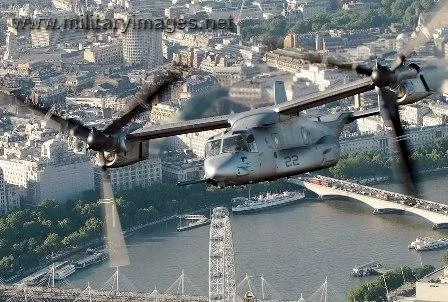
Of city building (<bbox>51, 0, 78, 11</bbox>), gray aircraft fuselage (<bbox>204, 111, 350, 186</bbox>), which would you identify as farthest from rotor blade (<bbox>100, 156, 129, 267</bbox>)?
city building (<bbox>51, 0, 78, 11</bbox>)

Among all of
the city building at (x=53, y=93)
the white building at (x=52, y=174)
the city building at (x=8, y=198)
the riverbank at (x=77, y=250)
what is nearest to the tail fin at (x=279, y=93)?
the riverbank at (x=77, y=250)

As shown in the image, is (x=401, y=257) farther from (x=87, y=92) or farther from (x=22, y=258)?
(x=87, y=92)

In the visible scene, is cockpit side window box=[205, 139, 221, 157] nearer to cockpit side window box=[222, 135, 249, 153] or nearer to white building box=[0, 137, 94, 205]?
cockpit side window box=[222, 135, 249, 153]

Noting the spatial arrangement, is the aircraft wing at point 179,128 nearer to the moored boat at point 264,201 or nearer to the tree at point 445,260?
the tree at point 445,260

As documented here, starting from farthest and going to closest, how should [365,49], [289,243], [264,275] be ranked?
[365,49], [289,243], [264,275]

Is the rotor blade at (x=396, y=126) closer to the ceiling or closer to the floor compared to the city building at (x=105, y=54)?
closer to the ceiling

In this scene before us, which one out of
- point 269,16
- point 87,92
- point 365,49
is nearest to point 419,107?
point 365,49
